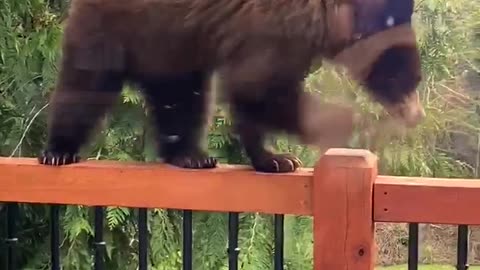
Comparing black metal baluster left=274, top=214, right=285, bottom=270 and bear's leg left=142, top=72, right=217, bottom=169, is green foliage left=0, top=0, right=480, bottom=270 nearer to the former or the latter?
bear's leg left=142, top=72, right=217, bottom=169

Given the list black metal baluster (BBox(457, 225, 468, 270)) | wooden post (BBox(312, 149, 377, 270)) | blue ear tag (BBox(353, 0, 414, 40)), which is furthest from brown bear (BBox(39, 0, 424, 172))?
black metal baluster (BBox(457, 225, 468, 270))

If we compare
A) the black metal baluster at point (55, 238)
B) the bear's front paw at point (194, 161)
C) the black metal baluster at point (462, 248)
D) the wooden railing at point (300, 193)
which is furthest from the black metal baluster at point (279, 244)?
the black metal baluster at point (55, 238)

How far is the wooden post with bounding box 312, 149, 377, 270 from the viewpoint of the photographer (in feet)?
3.59

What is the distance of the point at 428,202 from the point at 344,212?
0.11 metres

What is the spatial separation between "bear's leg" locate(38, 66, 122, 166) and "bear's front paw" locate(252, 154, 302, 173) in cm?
31

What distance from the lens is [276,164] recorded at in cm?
126

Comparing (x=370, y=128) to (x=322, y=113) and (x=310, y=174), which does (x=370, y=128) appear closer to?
(x=322, y=113)

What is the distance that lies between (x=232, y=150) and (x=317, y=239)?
43 cm

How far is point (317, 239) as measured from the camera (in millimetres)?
1119

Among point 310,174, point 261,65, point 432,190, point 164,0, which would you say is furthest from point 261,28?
point 432,190

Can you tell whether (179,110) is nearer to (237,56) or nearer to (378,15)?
(237,56)

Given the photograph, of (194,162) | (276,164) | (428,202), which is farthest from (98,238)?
(428,202)

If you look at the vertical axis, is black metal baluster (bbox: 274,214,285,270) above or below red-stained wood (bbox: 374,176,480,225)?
below

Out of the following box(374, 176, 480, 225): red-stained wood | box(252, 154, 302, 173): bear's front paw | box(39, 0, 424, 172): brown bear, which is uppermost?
box(39, 0, 424, 172): brown bear
